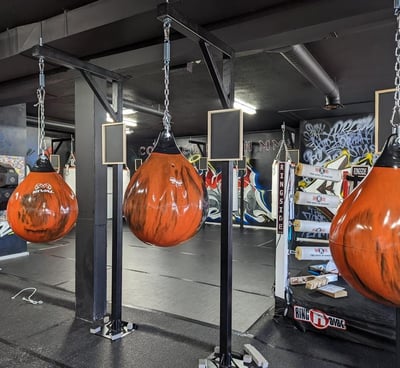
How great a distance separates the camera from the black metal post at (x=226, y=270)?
2.33 meters

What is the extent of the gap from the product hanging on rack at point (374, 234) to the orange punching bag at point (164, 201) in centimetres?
61

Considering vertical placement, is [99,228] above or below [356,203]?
below

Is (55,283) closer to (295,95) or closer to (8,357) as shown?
(8,357)

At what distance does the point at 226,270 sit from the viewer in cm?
235

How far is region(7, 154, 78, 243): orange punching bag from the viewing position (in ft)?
6.12

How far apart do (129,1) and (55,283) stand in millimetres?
3448

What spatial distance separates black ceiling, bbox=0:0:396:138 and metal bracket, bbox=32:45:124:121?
0.11 meters

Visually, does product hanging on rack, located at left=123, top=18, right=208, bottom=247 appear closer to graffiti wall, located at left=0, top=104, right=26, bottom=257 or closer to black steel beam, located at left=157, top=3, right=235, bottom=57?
black steel beam, located at left=157, top=3, right=235, bottom=57

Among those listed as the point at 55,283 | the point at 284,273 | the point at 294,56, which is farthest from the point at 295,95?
the point at 55,283

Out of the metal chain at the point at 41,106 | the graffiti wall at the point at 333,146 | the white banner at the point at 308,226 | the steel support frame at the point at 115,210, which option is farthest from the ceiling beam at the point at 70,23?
the graffiti wall at the point at 333,146

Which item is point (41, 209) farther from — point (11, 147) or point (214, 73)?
point (11, 147)

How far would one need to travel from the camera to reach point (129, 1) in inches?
90.2

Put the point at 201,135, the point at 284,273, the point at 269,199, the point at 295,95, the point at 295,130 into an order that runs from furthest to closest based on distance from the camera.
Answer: the point at 201,135
the point at 269,199
the point at 295,130
the point at 295,95
the point at 284,273

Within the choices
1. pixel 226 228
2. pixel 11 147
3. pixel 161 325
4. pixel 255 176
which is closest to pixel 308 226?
pixel 226 228
